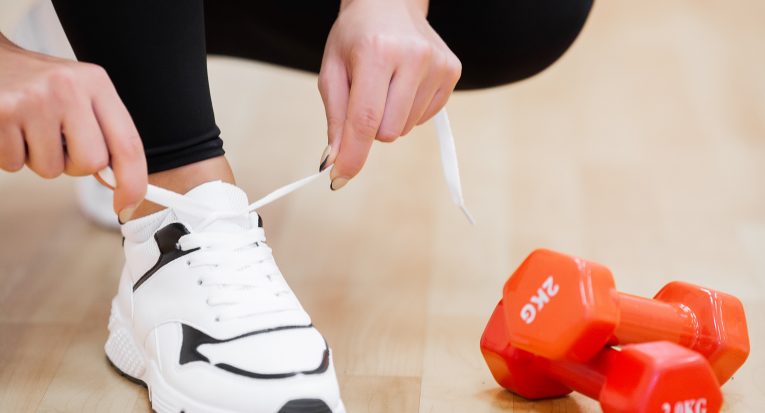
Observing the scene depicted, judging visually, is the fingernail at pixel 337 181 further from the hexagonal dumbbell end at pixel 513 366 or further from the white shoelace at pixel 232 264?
the hexagonal dumbbell end at pixel 513 366

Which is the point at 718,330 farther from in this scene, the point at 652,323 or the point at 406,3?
the point at 406,3

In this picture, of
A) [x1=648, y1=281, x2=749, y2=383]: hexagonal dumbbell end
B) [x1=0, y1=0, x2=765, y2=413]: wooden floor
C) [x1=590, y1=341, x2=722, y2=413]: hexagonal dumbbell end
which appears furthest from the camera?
[x1=0, y1=0, x2=765, y2=413]: wooden floor

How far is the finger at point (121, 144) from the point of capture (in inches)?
24.2

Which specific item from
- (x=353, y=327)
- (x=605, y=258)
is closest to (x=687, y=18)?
(x=605, y=258)

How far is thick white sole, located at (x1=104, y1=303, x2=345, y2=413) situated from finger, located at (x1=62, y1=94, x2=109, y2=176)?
0.18 meters

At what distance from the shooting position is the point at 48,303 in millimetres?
915

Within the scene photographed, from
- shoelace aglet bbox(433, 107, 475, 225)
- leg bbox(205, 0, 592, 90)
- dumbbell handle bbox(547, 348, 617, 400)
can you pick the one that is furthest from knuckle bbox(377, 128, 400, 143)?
leg bbox(205, 0, 592, 90)

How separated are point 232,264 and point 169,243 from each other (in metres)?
0.06

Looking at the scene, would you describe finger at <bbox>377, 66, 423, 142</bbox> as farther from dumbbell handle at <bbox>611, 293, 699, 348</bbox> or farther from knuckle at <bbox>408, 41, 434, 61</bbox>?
dumbbell handle at <bbox>611, 293, 699, 348</bbox>

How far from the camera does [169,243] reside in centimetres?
75

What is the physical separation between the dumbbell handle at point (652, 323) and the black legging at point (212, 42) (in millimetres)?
344

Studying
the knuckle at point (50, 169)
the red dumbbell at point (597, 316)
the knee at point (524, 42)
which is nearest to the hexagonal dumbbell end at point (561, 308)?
the red dumbbell at point (597, 316)

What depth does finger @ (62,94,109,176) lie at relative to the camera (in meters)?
Result: 0.61

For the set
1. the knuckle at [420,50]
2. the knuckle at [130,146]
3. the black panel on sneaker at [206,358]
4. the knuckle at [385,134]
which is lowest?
the black panel on sneaker at [206,358]
